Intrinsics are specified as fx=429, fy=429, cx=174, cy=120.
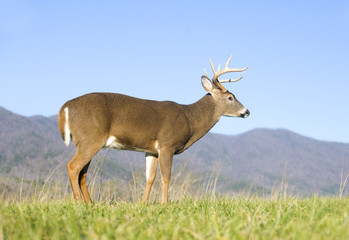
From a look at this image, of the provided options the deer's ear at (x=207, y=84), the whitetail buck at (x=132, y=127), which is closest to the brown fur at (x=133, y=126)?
the whitetail buck at (x=132, y=127)

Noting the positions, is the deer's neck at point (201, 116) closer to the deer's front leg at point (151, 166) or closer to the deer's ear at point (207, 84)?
the deer's ear at point (207, 84)

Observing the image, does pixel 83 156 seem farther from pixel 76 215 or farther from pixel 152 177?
pixel 76 215

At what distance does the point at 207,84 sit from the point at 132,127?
253 centimetres

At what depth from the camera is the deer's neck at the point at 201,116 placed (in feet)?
28.0

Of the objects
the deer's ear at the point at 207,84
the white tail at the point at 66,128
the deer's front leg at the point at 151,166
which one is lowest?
the deer's front leg at the point at 151,166

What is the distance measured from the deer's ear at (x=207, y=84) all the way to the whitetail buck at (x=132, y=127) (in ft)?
0.07

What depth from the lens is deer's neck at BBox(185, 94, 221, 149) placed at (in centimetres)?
853

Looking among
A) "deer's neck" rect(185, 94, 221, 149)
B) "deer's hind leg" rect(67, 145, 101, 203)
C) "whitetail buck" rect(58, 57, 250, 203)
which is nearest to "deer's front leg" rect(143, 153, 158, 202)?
"whitetail buck" rect(58, 57, 250, 203)

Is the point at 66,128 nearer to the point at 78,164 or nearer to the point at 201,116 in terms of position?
the point at 78,164

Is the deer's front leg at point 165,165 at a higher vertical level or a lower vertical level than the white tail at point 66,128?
lower

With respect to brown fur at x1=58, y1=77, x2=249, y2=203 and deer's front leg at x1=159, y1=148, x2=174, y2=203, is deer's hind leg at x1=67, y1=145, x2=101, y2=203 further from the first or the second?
deer's front leg at x1=159, y1=148, x2=174, y2=203

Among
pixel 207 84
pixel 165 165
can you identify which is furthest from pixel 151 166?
pixel 207 84

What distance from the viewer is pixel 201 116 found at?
344 inches

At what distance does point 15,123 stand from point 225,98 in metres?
71.4
